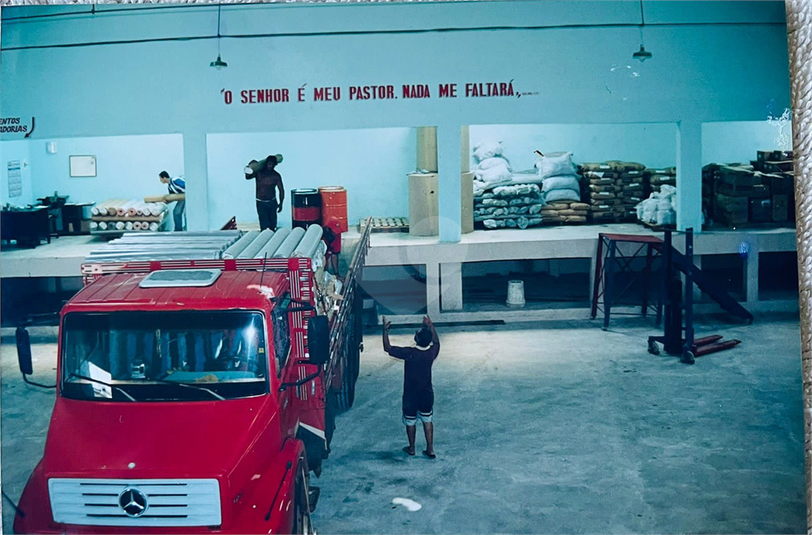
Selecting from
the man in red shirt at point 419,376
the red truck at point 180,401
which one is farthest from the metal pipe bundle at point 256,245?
the man in red shirt at point 419,376

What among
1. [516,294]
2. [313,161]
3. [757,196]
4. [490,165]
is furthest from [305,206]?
[757,196]

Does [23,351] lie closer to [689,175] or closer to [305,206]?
[305,206]

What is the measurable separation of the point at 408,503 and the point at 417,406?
117 centimetres

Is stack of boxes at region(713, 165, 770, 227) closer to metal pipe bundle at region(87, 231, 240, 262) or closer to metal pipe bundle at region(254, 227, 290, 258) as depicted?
metal pipe bundle at region(254, 227, 290, 258)

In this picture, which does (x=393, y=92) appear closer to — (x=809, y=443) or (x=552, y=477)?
(x=552, y=477)

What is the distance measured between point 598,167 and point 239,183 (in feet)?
22.8

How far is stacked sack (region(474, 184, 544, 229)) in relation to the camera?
1625 cm

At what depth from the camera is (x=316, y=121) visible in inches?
573

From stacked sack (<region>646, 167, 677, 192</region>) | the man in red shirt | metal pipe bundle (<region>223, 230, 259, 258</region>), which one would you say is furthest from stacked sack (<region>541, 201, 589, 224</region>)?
the man in red shirt

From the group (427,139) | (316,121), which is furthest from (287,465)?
(427,139)

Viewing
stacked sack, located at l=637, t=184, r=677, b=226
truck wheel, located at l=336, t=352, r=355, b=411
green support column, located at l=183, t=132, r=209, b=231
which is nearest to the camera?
truck wheel, located at l=336, t=352, r=355, b=411

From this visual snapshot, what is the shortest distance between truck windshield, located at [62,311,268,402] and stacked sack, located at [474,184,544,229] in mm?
9958

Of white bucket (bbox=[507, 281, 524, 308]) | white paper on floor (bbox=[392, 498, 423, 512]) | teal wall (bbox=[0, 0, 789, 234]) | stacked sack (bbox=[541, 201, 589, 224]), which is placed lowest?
white paper on floor (bbox=[392, 498, 423, 512])

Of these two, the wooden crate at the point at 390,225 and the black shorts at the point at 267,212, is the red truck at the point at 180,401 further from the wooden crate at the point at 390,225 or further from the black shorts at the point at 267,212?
the wooden crate at the point at 390,225
